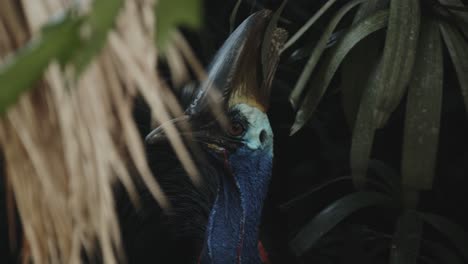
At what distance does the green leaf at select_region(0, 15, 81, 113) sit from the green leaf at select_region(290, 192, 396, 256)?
1.57 metres

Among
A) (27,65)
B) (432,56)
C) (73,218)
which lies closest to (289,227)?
(432,56)

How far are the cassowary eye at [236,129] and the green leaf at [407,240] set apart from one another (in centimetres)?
46

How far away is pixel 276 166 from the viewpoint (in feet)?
8.50

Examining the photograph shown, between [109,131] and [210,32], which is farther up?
[210,32]

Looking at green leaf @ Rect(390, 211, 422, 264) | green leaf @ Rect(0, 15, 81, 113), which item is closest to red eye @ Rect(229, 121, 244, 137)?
green leaf @ Rect(390, 211, 422, 264)

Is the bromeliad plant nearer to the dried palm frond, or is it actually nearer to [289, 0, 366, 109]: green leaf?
[289, 0, 366, 109]: green leaf

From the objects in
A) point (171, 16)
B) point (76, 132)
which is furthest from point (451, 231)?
point (171, 16)

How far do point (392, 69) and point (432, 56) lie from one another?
0.11m

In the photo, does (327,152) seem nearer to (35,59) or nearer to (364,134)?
(364,134)

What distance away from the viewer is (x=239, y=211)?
1850 millimetres

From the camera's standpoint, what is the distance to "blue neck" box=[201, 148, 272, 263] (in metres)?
1.82

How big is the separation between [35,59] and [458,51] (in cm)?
135

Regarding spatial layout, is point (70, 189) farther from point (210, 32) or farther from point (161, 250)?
point (210, 32)

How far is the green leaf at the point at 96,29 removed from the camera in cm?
44
